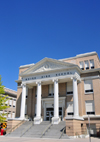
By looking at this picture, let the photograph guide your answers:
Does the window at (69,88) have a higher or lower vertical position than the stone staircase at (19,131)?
higher

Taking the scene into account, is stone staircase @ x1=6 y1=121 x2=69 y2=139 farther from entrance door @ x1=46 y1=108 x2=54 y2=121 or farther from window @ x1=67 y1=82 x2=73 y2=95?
window @ x1=67 y1=82 x2=73 y2=95

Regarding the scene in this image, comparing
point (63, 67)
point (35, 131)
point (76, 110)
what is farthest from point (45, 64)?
point (35, 131)

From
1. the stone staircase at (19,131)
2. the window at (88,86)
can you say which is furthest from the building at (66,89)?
the stone staircase at (19,131)

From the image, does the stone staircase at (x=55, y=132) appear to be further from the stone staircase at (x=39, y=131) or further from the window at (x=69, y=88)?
the window at (x=69, y=88)

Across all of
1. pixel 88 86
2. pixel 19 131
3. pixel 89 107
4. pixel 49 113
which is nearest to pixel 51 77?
pixel 88 86

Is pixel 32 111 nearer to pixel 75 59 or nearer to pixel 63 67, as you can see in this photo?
pixel 63 67

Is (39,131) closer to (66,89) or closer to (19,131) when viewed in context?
(19,131)

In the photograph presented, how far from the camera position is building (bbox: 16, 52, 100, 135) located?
27.7 meters

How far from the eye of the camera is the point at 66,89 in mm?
31500

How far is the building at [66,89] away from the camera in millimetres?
27734

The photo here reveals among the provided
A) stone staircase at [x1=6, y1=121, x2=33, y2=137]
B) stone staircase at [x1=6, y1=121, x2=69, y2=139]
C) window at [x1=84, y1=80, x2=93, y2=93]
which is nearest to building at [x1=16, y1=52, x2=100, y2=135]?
window at [x1=84, y1=80, x2=93, y2=93]

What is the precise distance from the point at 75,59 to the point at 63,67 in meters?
4.43

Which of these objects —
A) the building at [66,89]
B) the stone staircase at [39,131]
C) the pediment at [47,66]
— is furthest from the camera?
the pediment at [47,66]

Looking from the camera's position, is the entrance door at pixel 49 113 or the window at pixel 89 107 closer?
the window at pixel 89 107
